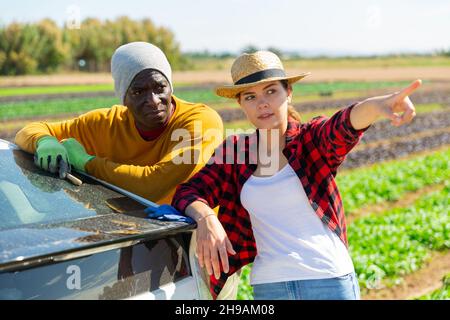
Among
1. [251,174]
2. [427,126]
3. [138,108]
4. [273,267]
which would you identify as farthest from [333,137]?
[427,126]

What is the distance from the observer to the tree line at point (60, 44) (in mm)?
60250

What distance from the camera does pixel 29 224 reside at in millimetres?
2256

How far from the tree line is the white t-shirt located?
60940mm

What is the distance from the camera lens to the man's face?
3.12 metres

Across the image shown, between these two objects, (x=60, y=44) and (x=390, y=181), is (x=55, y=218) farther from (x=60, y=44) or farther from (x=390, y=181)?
(x=60, y=44)

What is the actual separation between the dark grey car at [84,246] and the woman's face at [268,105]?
23.6 inches

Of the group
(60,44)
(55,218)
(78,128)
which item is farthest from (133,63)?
(60,44)

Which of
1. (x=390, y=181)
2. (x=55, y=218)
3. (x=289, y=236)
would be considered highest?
(x=55, y=218)

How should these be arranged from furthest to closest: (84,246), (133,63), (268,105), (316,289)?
(133,63) → (268,105) → (316,289) → (84,246)

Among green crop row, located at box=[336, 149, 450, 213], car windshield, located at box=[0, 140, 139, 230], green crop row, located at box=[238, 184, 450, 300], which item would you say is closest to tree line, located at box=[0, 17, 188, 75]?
green crop row, located at box=[336, 149, 450, 213]

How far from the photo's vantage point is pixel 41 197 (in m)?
2.57

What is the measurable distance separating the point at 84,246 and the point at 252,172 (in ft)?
3.13

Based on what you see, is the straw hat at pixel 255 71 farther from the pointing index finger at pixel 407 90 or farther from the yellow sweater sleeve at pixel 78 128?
the yellow sweater sleeve at pixel 78 128
